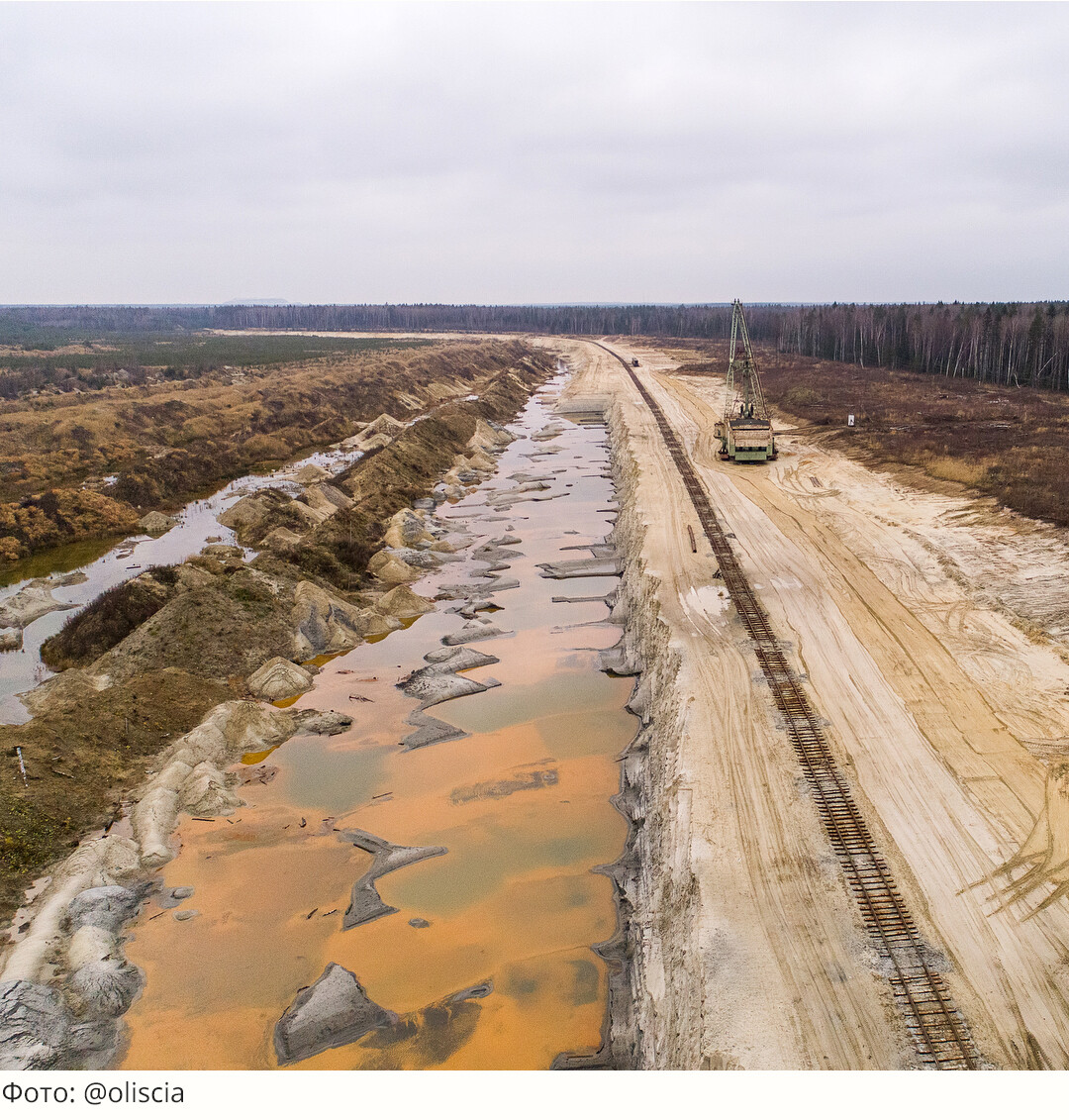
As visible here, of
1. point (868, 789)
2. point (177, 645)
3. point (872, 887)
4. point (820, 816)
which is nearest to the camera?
point (872, 887)

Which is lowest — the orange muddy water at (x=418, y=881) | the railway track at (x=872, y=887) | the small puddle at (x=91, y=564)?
the orange muddy water at (x=418, y=881)

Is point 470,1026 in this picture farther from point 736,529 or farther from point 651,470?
point 651,470

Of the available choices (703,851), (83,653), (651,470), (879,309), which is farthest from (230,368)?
(703,851)

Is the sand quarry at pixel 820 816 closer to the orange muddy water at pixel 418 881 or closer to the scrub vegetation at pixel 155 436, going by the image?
the orange muddy water at pixel 418 881

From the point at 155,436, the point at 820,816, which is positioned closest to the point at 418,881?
the point at 820,816

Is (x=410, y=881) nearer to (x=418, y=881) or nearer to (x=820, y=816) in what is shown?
(x=418, y=881)

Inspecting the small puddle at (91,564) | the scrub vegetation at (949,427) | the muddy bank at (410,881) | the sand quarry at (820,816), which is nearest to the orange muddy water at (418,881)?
the muddy bank at (410,881)
